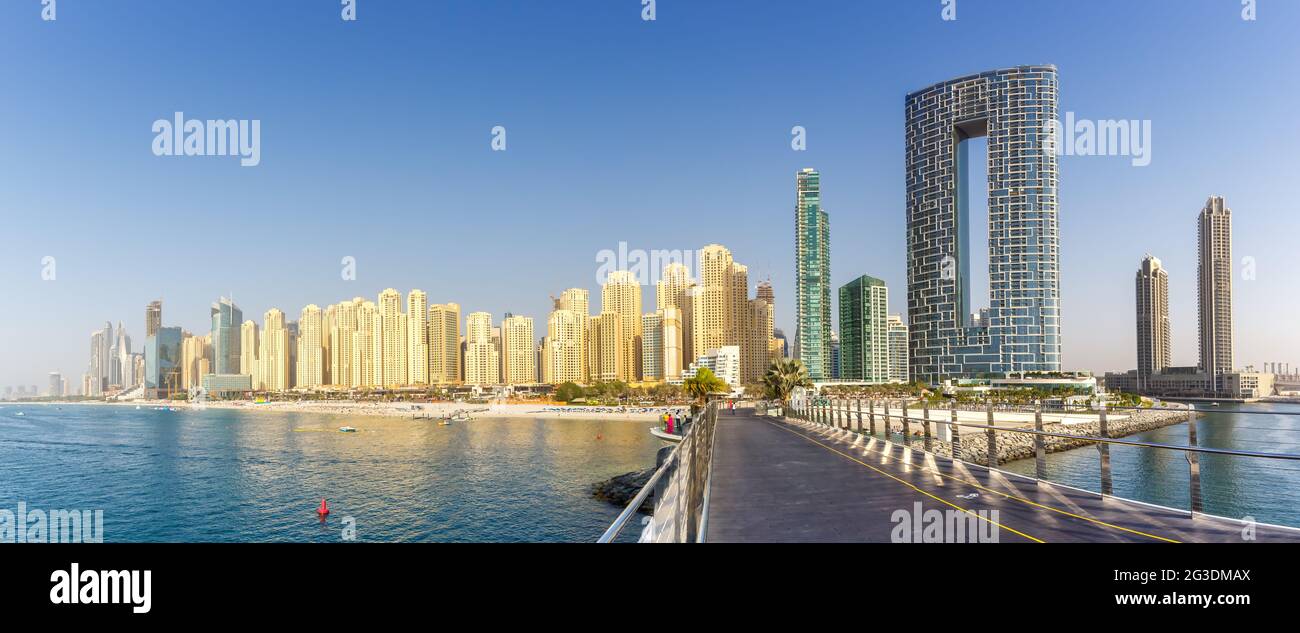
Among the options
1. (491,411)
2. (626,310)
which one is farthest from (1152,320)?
(491,411)

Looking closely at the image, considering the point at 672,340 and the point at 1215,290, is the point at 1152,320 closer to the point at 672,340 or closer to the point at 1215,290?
the point at 1215,290

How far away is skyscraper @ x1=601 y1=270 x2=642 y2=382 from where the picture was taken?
177400 millimetres

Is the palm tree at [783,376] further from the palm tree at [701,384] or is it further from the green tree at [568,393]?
the green tree at [568,393]

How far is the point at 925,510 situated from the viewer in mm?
8672

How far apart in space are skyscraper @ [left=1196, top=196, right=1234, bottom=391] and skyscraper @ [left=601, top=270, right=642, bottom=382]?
11082 cm

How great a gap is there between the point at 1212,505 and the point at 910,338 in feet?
391

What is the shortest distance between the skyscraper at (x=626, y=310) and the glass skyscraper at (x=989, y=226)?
69.2m

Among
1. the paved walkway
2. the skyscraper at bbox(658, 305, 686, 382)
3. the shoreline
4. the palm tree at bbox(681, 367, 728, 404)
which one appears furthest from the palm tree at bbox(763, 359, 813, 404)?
the skyscraper at bbox(658, 305, 686, 382)

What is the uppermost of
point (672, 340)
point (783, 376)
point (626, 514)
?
point (626, 514)

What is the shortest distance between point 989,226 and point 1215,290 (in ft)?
179

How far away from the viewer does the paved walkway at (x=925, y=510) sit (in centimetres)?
712
